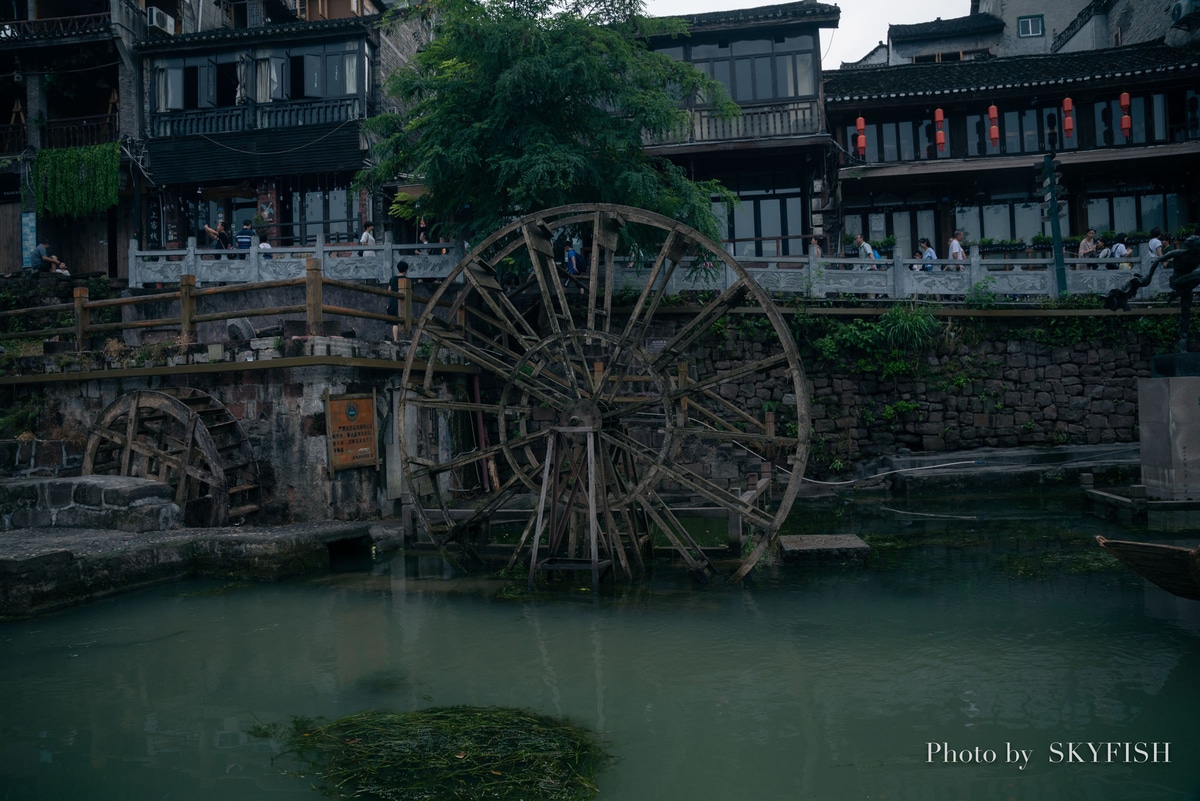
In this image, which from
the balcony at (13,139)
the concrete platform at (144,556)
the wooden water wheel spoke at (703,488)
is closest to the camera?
the concrete platform at (144,556)

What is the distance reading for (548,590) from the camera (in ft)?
29.7

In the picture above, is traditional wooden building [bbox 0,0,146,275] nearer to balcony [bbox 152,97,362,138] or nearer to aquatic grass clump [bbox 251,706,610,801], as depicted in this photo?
balcony [bbox 152,97,362,138]

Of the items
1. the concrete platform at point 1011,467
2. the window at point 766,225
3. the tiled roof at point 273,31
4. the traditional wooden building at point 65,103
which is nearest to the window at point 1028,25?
the window at point 766,225

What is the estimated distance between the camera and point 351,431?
37.7ft

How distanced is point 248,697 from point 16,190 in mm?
22710

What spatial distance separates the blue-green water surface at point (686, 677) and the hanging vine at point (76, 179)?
16168 millimetres

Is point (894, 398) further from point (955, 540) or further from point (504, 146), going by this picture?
point (504, 146)

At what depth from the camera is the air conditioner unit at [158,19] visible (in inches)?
890

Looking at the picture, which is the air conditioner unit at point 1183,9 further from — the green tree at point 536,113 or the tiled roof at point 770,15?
the green tree at point 536,113

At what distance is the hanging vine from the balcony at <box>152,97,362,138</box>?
139cm

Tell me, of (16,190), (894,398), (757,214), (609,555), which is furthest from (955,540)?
(16,190)

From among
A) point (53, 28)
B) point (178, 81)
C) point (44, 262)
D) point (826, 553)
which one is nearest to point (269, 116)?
point (178, 81)

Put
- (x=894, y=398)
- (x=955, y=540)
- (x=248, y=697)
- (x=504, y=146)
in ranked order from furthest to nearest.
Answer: (x=894, y=398) → (x=504, y=146) → (x=955, y=540) → (x=248, y=697)

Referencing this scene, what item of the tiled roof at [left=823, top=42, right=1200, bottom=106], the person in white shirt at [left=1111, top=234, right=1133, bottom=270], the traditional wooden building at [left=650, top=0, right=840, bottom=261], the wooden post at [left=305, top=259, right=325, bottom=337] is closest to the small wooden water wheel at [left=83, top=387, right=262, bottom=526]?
the wooden post at [left=305, top=259, right=325, bottom=337]
